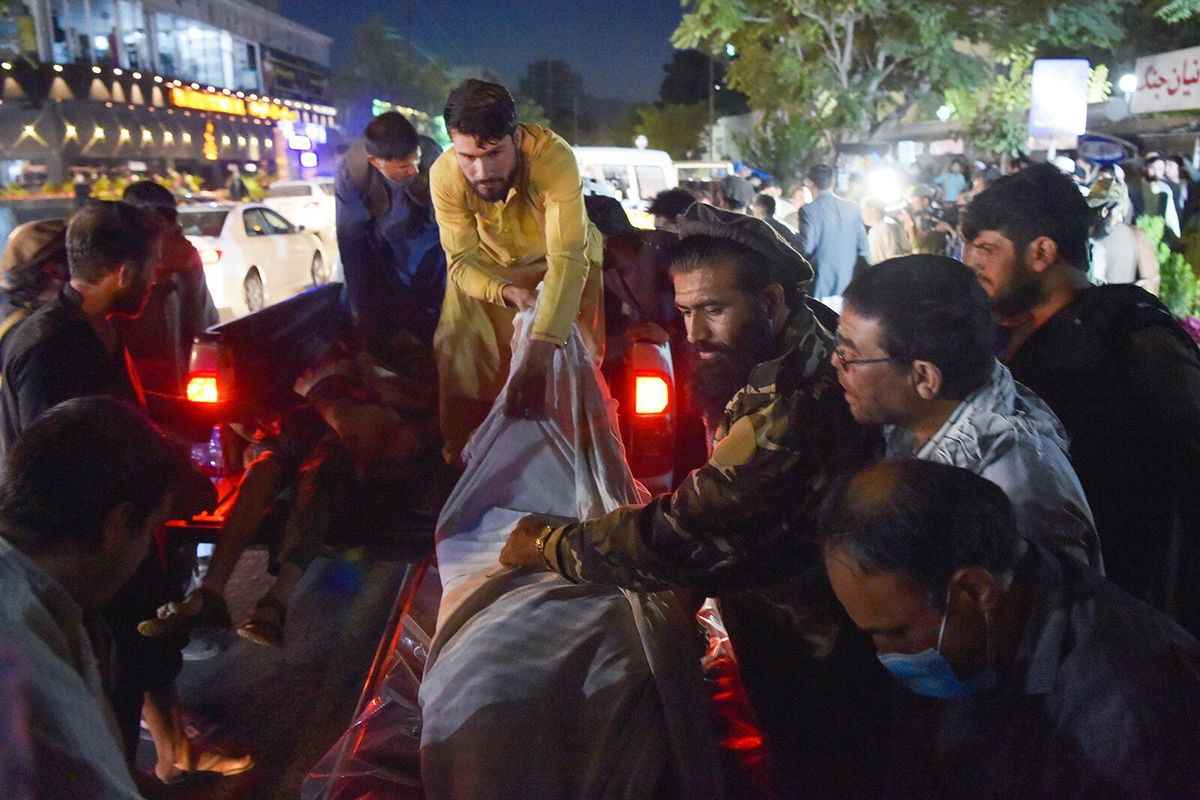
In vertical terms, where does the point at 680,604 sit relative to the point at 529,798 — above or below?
above

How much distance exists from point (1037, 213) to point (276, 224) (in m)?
13.3

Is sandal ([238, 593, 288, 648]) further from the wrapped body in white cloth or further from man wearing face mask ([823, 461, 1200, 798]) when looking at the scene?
man wearing face mask ([823, 461, 1200, 798])

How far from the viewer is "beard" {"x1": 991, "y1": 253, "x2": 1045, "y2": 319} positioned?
8.92 ft

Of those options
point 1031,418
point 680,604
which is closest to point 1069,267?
point 1031,418

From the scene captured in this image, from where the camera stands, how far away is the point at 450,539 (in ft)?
9.02

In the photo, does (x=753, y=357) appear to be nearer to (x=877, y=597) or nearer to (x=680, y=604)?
(x=680, y=604)

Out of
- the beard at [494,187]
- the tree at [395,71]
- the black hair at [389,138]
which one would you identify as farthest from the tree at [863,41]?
the tree at [395,71]

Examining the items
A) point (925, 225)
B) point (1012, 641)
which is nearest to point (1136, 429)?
point (1012, 641)

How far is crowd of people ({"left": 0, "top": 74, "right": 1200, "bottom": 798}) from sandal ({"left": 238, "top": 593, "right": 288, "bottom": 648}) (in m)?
0.01

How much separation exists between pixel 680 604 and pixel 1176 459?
1349mm

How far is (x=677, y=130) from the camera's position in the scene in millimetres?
64000

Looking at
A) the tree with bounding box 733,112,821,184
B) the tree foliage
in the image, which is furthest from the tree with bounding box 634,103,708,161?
the tree foliage

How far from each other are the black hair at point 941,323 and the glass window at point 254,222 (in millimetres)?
12505

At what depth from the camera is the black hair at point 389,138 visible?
4344 mm
